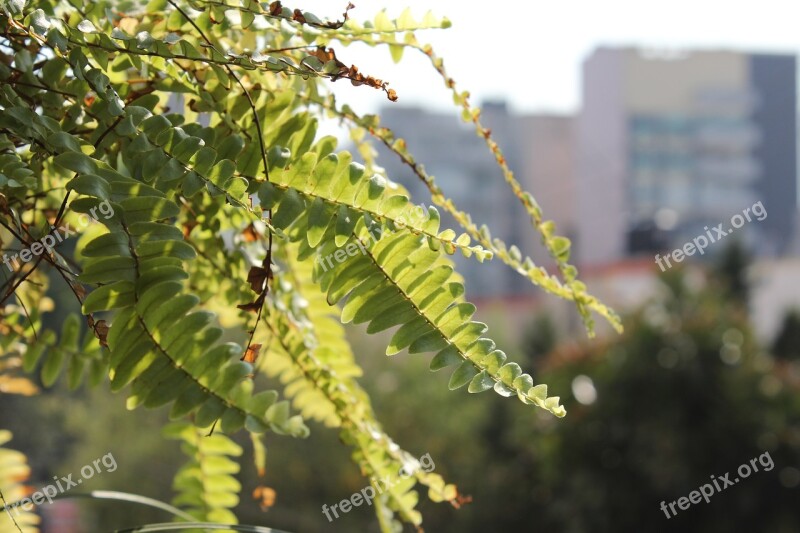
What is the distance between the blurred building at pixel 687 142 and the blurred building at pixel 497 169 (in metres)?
0.60

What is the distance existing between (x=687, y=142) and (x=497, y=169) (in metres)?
4.52

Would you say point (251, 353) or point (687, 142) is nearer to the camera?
point (251, 353)

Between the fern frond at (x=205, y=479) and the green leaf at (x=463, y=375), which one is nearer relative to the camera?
the green leaf at (x=463, y=375)

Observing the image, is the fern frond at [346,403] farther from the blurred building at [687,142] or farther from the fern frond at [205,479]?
the blurred building at [687,142]

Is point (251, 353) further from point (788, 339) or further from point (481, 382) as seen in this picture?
point (788, 339)

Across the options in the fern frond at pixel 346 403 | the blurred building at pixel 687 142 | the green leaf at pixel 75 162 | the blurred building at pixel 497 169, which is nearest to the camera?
the green leaf at pixel 75 162

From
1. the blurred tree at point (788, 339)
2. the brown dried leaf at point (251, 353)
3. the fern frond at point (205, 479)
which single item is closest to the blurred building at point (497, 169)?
the blurred tree at point (788, 339)

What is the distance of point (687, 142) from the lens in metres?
19.1

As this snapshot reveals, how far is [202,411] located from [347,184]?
0.12 m

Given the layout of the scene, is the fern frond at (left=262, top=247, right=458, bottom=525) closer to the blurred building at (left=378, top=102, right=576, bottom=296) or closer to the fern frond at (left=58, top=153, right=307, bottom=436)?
the fern frond at (left=58, top=153, right=307, bottom=436)

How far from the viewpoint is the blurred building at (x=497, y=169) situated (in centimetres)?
1695

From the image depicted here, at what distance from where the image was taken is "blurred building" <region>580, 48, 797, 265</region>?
16.8m

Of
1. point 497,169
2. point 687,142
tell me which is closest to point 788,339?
point 497,169

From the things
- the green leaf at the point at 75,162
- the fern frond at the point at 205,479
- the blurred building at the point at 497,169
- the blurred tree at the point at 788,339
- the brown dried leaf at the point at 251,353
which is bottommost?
the fern frond at the point at 205,479
